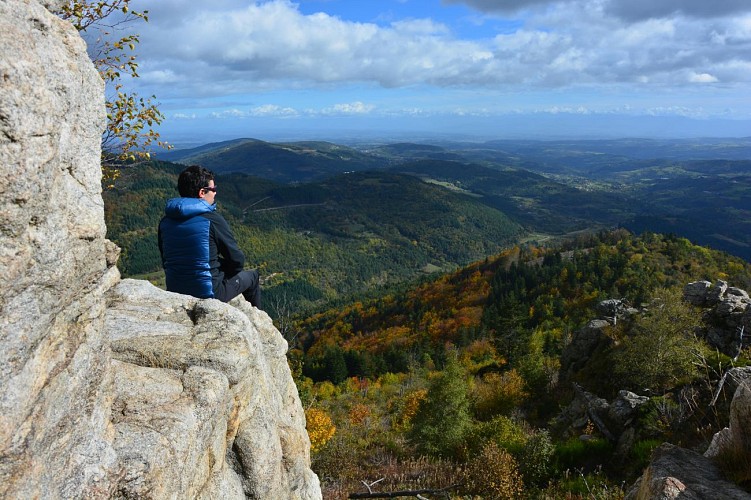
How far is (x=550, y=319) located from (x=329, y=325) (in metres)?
74.9

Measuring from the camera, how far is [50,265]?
3.82 metres

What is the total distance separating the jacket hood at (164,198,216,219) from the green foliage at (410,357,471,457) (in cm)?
1655

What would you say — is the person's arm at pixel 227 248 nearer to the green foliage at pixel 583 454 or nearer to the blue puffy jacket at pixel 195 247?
the blue puffy jacket at pixel 195 247

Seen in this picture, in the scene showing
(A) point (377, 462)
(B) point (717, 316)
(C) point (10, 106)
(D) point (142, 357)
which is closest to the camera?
(C) point (10, 106)

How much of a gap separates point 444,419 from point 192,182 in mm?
20445

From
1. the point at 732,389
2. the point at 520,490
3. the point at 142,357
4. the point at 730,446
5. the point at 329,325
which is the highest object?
the point at 142,357

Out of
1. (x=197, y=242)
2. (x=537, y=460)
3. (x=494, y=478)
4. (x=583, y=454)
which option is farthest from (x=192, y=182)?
(x=583, y=454)

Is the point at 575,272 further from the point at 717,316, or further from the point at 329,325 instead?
the point at 717,316

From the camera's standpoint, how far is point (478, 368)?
62969 mm

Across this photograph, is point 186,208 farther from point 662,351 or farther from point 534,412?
point 534,412

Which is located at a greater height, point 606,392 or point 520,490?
point 520,490

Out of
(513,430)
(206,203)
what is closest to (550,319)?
(513,430)

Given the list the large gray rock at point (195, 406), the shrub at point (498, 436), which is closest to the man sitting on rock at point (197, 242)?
the large gray rock at point (195, 406)

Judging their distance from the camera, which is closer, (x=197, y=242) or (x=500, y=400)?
(x=197, y=242)
